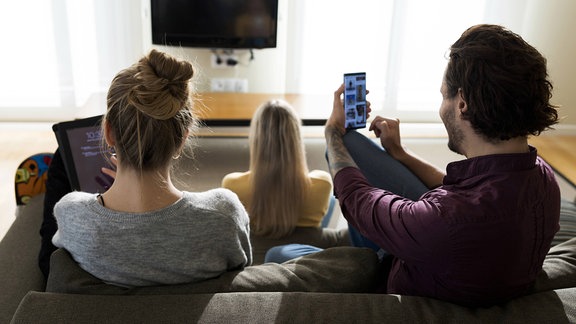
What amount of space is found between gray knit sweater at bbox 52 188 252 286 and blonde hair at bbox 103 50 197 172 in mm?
117

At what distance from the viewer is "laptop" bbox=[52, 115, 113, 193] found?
1.74 m

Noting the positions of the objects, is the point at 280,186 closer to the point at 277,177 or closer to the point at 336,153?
the point at 277,177

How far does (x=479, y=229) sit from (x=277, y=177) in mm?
1071

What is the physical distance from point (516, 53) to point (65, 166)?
1374mm

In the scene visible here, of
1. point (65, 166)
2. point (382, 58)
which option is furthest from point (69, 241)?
point (382, 58)

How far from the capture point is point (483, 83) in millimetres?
1143

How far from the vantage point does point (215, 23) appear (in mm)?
3963

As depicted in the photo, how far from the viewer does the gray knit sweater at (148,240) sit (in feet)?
3.68

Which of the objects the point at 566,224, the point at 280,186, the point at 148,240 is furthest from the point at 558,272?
the point at 280,186

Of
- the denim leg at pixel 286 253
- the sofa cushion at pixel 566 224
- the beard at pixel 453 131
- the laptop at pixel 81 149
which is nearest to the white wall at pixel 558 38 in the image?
the sofa cushion at pixel 566 224

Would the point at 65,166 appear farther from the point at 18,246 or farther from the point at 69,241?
the point at 69,241

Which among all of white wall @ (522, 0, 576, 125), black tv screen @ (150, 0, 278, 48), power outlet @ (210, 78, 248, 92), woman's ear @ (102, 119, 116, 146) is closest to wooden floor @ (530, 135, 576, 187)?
white wall @ (522, 0, 576, 125)

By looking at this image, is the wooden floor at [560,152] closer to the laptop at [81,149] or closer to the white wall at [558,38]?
the white wall at [558,38]

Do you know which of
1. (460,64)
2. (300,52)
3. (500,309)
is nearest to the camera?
(500,309)
